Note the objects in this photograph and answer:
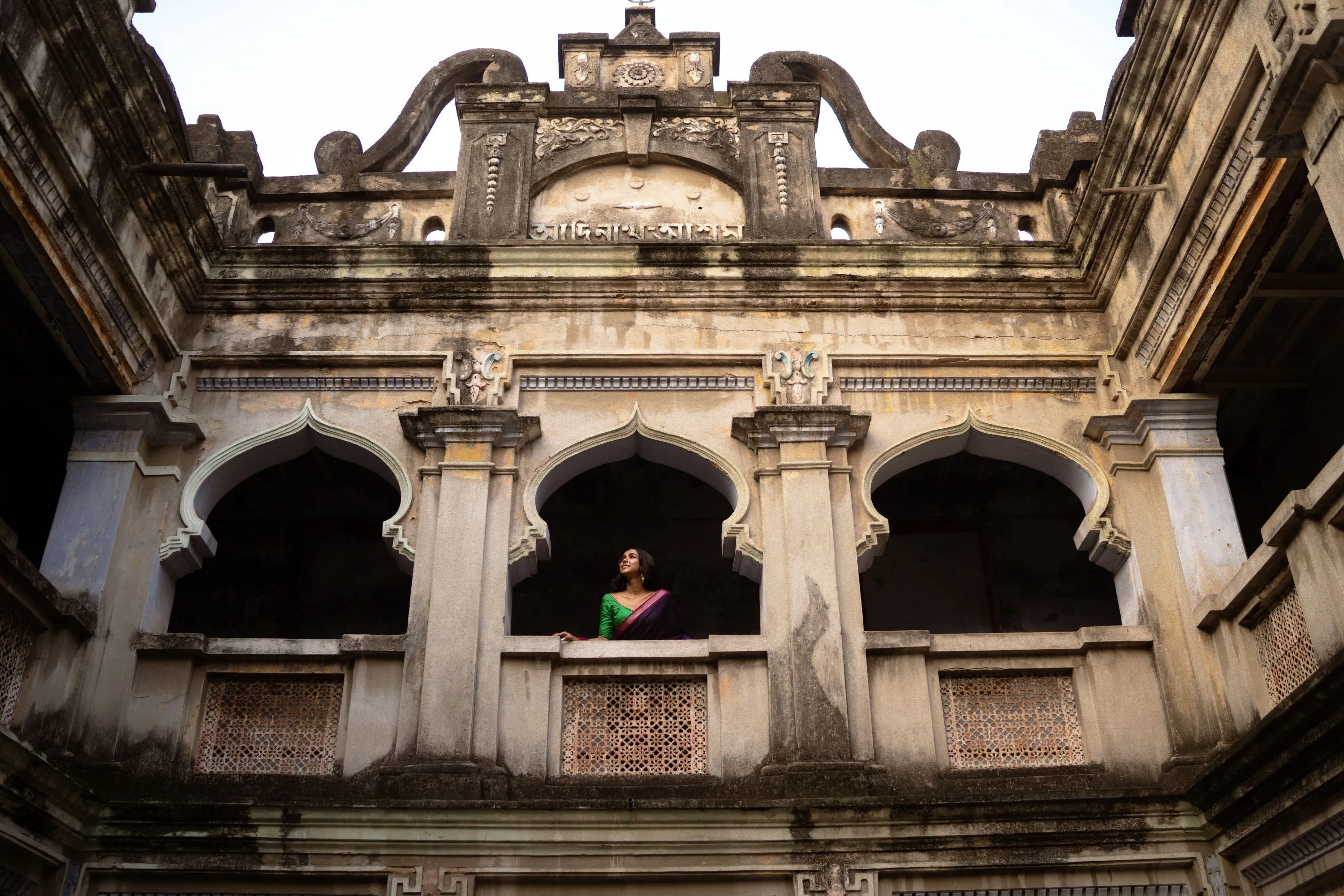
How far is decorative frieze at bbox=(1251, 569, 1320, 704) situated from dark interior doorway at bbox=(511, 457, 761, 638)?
495 centimetres

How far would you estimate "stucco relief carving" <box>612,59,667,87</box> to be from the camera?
11.9m

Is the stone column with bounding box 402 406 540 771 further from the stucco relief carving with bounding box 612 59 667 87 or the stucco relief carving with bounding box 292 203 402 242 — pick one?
the stucco relief carving with bounding box 612 59 667 87

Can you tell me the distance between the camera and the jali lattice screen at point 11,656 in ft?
25.5

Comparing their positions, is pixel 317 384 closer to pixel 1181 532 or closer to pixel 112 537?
pixel 112 537

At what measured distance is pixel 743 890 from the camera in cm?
787

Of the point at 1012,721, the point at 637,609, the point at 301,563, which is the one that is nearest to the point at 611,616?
the point at 637,609

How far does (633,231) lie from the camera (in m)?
10.8

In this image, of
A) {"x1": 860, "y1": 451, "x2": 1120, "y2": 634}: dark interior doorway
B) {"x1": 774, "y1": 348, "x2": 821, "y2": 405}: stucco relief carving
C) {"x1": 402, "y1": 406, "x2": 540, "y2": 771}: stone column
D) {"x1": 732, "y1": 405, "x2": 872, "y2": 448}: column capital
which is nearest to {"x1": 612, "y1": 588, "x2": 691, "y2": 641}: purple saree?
{"x1": 402, "y1": 406, "x2": 540, "y2": 771}: stone column

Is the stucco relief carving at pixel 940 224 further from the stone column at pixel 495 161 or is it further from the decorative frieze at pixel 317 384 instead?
the decorative frieze at pixel 317 384

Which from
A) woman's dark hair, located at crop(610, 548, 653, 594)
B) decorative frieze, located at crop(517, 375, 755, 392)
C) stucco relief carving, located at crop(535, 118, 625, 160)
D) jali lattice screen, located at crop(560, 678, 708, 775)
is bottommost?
jali lattice screen, located at crop(560, 678, 708, 775)

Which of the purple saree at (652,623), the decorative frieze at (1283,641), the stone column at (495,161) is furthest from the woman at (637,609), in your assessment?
the decorative frieze at (1283,641)

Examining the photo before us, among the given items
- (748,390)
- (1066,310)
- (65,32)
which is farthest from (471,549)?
(1066,310)

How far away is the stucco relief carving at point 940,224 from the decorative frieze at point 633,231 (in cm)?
114

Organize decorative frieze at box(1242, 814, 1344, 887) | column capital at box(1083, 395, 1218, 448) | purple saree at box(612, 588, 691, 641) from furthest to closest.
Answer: column capital at box(1083, 395, 1218, 448), purple saree at box(612, 588, 691, 641), decorative frieze at box(1242, 814, 1344, 887)
